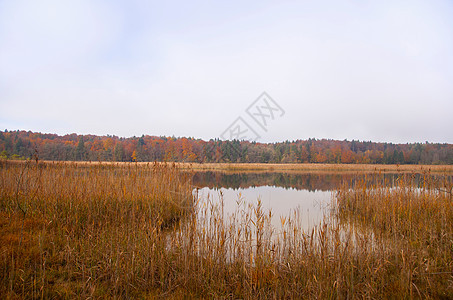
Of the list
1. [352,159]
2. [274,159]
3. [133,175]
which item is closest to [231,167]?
[274,159]

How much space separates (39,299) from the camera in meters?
2.25

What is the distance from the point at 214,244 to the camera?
3.36 meters

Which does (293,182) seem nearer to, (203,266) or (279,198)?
(279,198)

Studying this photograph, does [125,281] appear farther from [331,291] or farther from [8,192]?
[8,192]

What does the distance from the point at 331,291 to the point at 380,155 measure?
8207 cm

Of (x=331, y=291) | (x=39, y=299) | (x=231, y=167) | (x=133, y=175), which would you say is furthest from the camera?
(x=231, y=167)

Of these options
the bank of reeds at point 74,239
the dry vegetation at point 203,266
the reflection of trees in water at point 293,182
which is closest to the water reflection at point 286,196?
the reflection of trees in water at point 293,182

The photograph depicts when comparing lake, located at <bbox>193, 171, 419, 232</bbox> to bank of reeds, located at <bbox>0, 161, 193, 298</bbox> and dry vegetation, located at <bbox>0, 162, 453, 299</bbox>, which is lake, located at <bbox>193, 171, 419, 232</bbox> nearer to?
dry vegetation, located at <bbox>0, 162, 453, 299</bbox>

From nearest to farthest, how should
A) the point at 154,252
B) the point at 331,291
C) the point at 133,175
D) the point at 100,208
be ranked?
the point at 331,291
the point at 154,252
the point at 100,208
the point at 133,175

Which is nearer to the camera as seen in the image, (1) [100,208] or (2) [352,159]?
(1) [100,208]

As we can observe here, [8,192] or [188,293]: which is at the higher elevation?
[8,192]

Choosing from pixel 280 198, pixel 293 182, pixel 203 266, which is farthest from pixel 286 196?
pixel 203 266

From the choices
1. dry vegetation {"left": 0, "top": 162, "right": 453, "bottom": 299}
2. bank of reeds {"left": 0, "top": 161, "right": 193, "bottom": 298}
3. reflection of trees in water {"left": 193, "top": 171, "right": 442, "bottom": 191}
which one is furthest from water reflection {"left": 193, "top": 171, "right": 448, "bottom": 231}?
bank of reeds {"left": 0, "top": 161, "right": 193, "bottom": 298}

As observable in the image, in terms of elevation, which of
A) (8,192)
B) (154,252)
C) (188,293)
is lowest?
(188,293)
